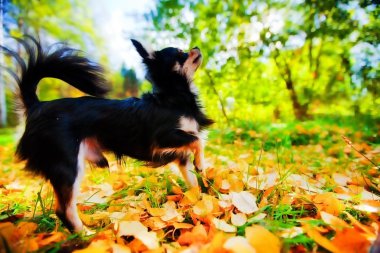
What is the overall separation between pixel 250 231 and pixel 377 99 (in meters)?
4.00

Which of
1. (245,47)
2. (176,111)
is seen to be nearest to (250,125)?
(245,47)

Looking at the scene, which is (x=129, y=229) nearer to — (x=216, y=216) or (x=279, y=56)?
(x=216, y=216)

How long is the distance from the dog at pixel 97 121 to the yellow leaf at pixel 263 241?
1102 mm

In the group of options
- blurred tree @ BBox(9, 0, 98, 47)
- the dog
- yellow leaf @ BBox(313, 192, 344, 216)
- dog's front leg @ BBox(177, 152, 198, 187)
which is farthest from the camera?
blurred tree @ BBox(9, 0, 98, 47)

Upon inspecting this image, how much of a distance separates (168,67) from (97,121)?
2.75 ft

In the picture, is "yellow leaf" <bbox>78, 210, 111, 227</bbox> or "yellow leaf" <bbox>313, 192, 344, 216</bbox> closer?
"yellow leaf" <bbox>313, 192, 344, 216</bbox>

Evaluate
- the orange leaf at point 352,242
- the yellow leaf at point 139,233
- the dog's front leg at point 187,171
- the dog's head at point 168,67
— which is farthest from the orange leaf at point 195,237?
the dog's head at point 168,67

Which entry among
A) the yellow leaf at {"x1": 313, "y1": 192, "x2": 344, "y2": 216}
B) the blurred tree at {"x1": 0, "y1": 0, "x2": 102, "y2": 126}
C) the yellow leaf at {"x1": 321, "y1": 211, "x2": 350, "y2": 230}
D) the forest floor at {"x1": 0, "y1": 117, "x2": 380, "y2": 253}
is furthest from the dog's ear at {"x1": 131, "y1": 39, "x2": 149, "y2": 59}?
the blurred tree at {"x1": 0, "y1": 0, "x2": 102, "y2": 126}

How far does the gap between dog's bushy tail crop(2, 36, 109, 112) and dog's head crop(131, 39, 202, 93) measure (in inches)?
20.1

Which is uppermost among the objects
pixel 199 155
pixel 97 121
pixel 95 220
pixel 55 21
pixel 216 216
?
pixel 55 21

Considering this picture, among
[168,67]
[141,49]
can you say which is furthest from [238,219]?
[141,49]

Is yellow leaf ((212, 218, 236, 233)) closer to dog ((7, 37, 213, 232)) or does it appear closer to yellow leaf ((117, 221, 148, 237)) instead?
yellow leaf ((117, 221, 148, 237))

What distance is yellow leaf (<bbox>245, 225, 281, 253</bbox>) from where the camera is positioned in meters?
1.09

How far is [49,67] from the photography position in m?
2.06
